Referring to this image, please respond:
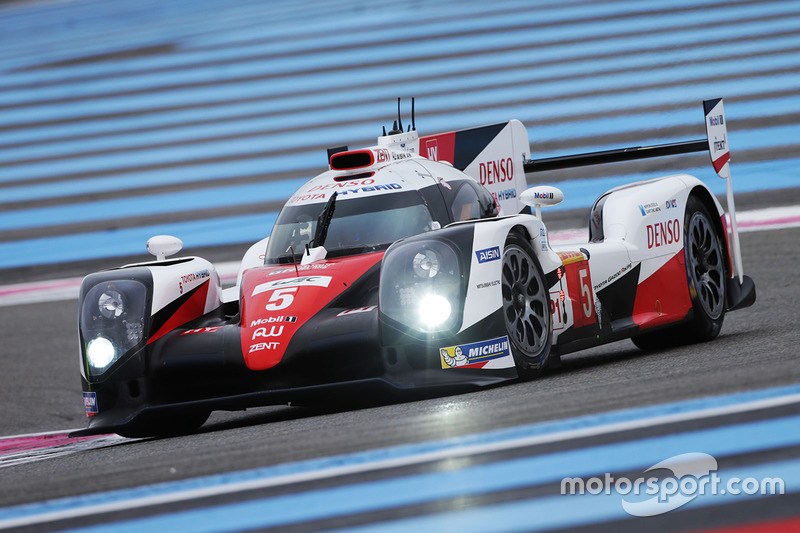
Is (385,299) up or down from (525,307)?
up

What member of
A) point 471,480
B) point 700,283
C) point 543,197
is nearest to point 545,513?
point 471,480

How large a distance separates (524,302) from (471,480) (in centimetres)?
257

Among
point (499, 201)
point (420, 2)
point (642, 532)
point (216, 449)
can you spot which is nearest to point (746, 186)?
point (499, 201)

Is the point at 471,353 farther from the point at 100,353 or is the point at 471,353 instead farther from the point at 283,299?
the point at 100,353

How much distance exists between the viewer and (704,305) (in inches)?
316

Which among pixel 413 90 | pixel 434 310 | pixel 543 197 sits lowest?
pixel 434 310

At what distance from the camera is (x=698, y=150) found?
28.2ft

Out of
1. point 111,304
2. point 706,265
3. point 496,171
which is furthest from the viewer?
point 496,171

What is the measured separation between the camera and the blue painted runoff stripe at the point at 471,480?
3730 millimetres

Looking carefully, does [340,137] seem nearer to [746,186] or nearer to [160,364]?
[746,186]

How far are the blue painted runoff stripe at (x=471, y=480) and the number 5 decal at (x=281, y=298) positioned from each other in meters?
2.28

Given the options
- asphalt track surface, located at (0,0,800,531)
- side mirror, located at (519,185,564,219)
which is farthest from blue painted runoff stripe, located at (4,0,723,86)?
side mirror, located at (519,185,564,219)

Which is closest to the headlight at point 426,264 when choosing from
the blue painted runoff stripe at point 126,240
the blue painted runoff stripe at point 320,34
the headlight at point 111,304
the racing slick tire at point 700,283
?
the headlight at point 111,304

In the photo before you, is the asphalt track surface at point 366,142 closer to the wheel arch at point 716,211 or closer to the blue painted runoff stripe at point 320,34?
the blue painted runoff stripe at point 320,34
